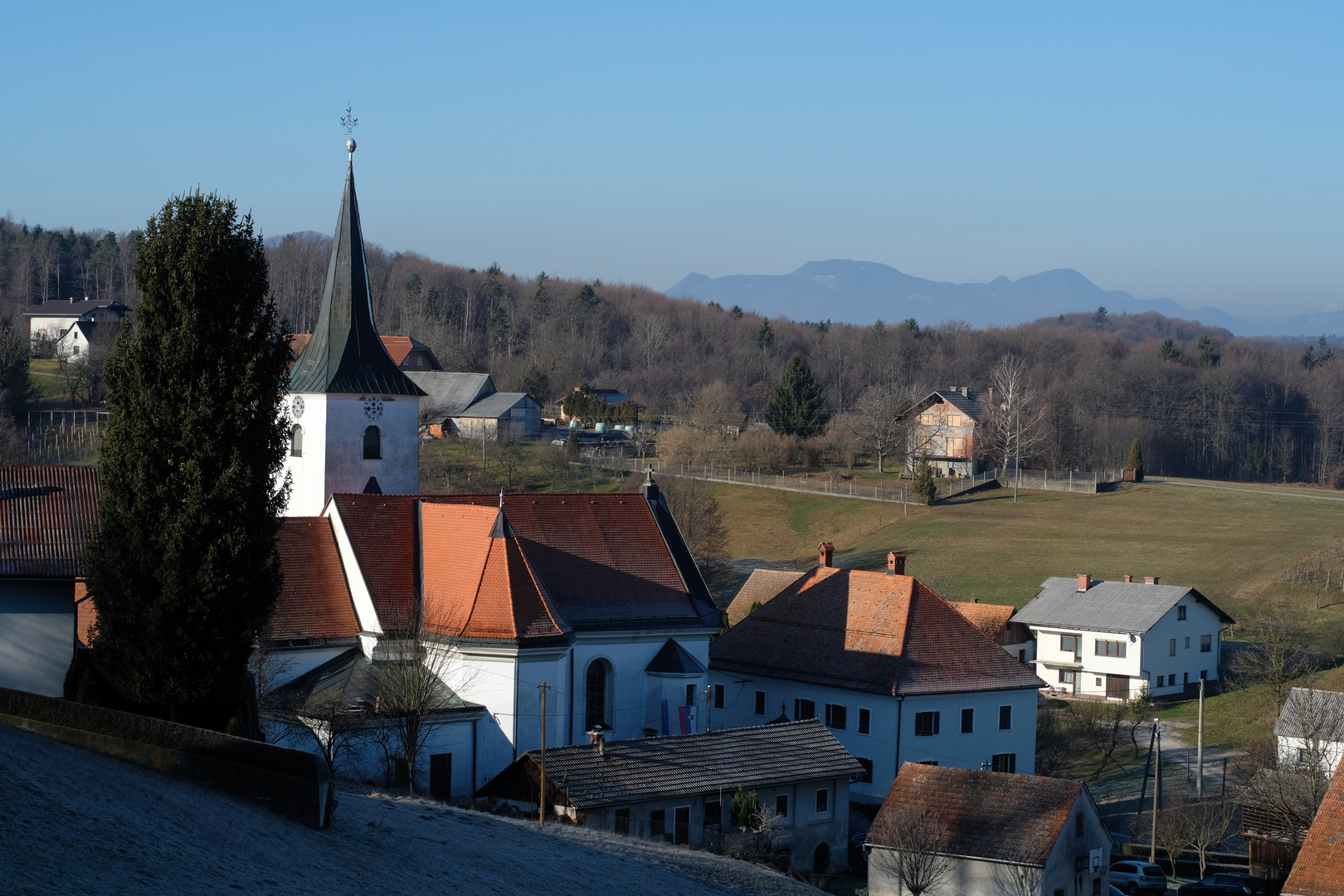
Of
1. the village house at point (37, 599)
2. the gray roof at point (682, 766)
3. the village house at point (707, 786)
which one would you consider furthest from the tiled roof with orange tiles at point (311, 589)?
the village house at point (37, 599)

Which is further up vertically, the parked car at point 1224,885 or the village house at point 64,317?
the village house at point 64,317

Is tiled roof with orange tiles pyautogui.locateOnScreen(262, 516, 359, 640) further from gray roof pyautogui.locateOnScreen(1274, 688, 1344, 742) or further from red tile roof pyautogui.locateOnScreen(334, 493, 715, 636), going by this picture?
gray roof pyautogui.locateOnScreen(1274, 688, 1344, 742)

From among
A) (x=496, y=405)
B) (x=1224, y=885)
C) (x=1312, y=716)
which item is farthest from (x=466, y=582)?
(x=496, y=405)

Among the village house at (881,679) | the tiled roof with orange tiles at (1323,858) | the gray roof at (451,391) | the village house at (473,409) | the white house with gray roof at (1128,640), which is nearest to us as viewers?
the tiled roof with orange tiles at (1323,858)

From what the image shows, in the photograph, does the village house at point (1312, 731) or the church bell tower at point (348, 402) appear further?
the village house at point (1312, 731)

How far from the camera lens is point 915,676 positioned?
38.7 metres

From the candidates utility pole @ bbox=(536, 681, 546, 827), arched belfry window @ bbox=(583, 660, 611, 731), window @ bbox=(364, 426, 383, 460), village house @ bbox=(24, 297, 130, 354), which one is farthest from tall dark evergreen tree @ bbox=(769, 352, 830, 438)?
utility pole @ bbox=(536, 681, 546, 827)

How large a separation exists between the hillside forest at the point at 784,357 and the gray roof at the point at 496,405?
14.5 m

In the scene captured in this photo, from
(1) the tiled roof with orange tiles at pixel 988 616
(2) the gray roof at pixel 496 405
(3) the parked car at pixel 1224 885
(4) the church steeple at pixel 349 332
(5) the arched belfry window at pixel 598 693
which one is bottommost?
(3) the parked car at pixel 1224 885

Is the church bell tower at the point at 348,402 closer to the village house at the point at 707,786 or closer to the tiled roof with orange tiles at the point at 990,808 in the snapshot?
the village house at the point at 707,786

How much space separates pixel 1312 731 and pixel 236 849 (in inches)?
1305

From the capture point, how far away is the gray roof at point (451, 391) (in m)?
98.1

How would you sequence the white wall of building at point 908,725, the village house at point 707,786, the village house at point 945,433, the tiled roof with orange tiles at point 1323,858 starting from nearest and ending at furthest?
the tiled roof with orange tiles at point 1323,858, the village house at point 707,786, the white wall of building at point 908,725, the village house at point 945,433

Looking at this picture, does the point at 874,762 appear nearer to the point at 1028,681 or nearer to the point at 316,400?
the point at 1028,681
